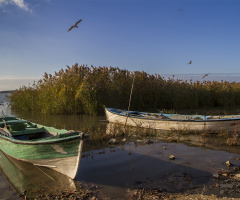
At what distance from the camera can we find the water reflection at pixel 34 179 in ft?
16.7

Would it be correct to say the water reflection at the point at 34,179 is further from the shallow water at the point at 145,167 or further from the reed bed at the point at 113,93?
the reed bed at the point at 113,93

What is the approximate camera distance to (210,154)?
7262 mm

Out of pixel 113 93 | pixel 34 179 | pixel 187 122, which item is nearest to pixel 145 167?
pixel 34 179

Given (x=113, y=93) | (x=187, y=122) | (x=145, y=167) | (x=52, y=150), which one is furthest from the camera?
(x=113, y=93)

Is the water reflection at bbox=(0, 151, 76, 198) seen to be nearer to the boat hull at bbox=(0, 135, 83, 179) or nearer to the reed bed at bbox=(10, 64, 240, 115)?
the boat hull at bbox=(0, 135, 83, 179)

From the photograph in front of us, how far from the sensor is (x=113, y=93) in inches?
657

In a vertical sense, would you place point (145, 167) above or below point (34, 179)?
above

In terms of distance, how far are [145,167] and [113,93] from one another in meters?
10.8

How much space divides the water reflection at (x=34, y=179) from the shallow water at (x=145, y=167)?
3 centimetres

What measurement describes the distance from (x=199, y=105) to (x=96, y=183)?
16.4 meters

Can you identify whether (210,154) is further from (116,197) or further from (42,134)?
(42,134)

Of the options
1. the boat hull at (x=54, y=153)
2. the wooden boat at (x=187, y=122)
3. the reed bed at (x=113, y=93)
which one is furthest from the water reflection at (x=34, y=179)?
the reed bed at (x=113, y=93)

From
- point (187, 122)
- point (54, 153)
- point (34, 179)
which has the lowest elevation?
point (34, 179)

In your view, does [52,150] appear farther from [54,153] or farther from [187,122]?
[187,122]
